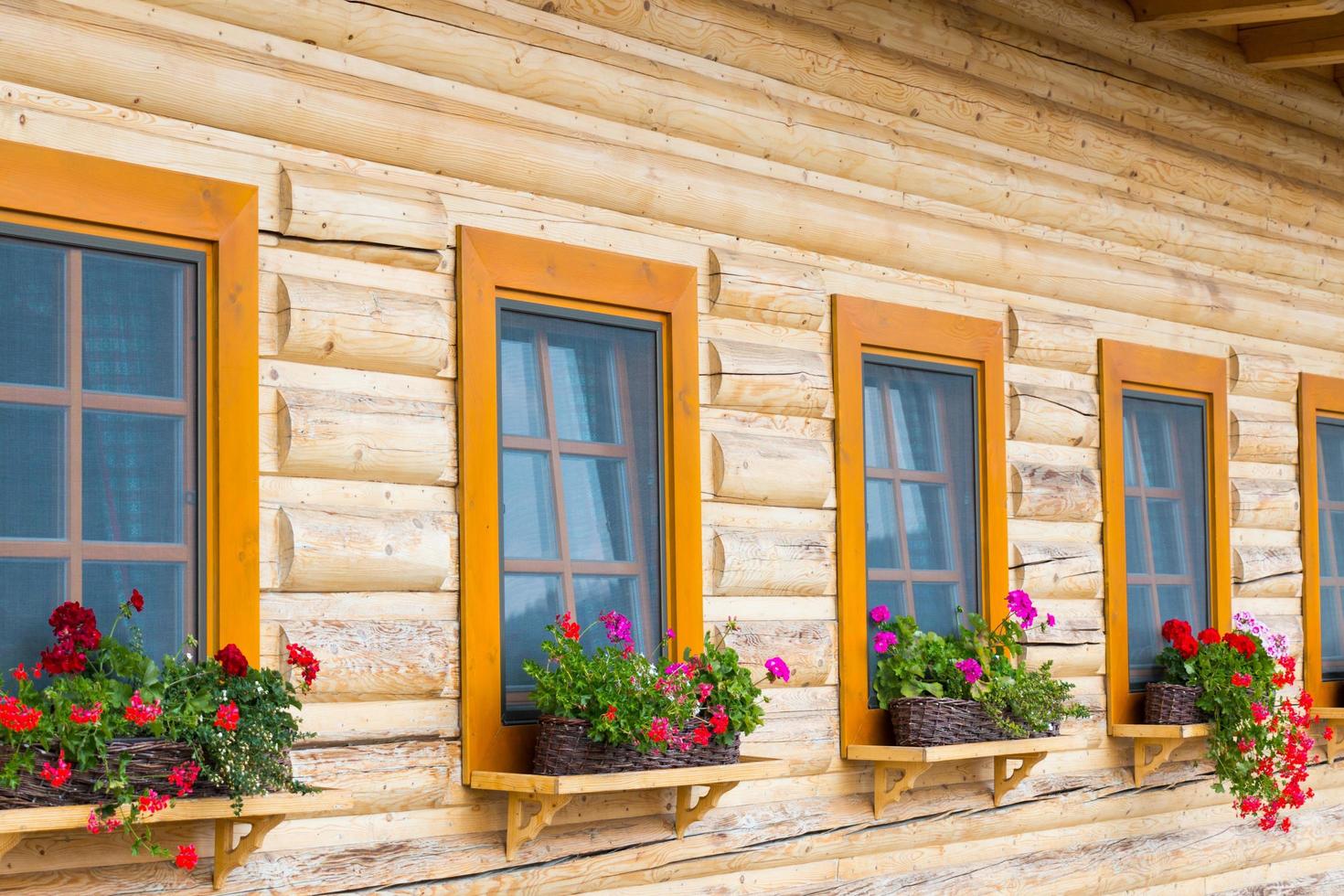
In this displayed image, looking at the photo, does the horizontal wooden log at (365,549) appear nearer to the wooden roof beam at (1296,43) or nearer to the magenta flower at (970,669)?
the magenta flower at (970,669)

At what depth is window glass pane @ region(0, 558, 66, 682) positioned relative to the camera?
142 inches

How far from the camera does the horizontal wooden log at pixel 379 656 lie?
4074mm

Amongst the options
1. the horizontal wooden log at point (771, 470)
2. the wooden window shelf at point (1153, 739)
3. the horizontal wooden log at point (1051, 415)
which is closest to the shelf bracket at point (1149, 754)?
the wooden window shelf at point (1153, 739)

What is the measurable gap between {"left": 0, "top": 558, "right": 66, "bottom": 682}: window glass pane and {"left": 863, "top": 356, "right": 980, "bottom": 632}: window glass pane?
112 inches

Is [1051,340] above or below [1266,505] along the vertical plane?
above

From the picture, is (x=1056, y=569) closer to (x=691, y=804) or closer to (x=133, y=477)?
(x=691, y=804)

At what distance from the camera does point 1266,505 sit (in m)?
7.19

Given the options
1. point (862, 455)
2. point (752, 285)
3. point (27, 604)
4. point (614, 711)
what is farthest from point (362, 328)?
point (862, 455)

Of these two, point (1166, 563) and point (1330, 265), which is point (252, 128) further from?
point (1330, 265)

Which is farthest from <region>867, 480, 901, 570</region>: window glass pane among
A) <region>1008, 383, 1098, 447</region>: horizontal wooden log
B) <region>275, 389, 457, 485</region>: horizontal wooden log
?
<region>275, 389, 457, 485</region>: horizontal wooden log

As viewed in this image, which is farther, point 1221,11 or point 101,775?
point 1221,11

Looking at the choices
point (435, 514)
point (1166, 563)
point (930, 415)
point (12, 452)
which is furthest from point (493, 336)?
point (1166, 563)

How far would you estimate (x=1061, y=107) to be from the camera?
643cm

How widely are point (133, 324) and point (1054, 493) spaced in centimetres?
368
